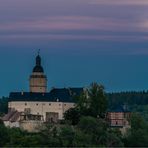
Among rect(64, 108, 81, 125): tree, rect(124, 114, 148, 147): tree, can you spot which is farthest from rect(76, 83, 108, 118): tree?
rect(124, 114, 148, 147): tree

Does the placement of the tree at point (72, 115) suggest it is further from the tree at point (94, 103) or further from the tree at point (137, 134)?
the tree at point (137, 134)

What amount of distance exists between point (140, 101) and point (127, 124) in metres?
54.6

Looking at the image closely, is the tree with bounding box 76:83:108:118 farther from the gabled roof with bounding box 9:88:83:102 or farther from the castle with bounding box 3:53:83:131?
the gabled roof with bounding box 9:88:83:102

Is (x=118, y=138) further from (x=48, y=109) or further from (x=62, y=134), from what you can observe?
(x=48, y=109)

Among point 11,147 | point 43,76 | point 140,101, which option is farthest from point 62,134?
point 140,101

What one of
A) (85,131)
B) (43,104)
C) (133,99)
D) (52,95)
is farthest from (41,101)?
(133,99)

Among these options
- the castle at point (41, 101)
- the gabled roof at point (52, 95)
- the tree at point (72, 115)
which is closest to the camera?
the tree at point (72, 115)

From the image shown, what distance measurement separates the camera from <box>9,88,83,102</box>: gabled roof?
114750 mm

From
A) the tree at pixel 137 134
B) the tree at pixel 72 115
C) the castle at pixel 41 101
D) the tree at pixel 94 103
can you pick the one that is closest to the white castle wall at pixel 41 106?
the castle at pixel 41 101

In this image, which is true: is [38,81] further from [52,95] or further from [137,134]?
[137,134]

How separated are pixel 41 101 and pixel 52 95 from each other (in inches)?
51.6

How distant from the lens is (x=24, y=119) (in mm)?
109875

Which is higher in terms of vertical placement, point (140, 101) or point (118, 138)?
point (140, 101)

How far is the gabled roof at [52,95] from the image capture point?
115 m
